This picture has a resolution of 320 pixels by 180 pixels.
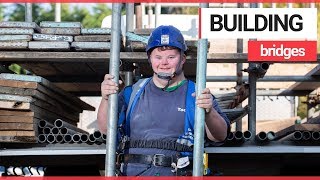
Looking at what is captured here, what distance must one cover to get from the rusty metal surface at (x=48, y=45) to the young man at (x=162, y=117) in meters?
1.42

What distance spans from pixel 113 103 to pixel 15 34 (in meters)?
2.19

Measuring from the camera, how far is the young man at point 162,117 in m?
5.85

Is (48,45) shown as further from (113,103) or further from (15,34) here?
(113,103)

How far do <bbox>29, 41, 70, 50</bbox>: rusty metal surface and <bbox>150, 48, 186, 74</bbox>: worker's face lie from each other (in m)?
1.64

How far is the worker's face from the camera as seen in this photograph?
5.84m

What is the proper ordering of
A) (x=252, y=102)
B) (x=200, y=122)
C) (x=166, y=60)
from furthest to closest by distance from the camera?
1. (x=252, y=102)
2. (x=166, y=60)
3. (x=200, y=122)

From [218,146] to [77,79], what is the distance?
8.27 ft

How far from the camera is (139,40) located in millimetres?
7434

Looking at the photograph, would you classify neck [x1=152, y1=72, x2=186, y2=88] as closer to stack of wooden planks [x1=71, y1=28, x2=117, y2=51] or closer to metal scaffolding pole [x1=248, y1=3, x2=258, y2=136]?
stack of wooden planks [x1=71, y1=28, x2=117, y2=51]

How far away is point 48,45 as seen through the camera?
7.32 meters

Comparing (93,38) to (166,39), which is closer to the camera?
(166,39)

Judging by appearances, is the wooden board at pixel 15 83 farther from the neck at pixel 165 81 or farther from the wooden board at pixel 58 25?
the neck at pixel 165 81

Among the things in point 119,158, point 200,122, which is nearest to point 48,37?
point 119,158

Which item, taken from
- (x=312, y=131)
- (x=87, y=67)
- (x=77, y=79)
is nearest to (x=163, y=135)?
(x=312, y=131)
